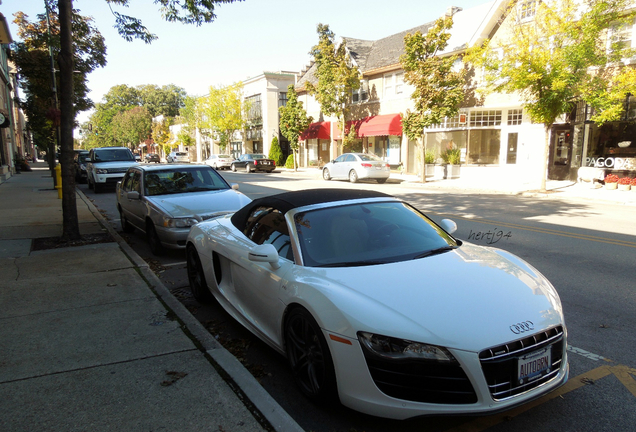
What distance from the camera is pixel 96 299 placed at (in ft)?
17.6

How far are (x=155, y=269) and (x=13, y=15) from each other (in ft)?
92.6

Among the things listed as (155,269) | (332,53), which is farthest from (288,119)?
(155,269)

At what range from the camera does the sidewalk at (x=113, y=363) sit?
298 cm

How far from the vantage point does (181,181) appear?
8.95 meters

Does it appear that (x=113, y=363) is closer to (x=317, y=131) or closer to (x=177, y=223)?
(x=177, y=223)

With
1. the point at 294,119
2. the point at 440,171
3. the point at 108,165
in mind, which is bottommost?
the point at 440,171

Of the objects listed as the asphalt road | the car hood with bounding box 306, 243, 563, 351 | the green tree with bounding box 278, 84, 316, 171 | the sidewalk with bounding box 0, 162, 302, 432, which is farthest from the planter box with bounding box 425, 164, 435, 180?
the car hood with bounding box 306, 243, 563, 351

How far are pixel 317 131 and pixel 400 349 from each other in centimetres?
3490

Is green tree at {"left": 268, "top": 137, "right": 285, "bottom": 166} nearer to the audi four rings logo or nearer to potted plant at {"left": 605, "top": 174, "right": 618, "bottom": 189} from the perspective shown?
potted plant at {"left": 605, "top": 174, "right": 618, "bottom": 189}

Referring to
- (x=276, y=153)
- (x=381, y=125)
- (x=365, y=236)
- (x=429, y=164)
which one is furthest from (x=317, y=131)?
(x=365, y=236)

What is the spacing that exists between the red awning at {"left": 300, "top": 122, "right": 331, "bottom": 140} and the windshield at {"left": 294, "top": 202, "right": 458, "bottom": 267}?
106 ft

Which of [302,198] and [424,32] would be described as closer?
[302,198]

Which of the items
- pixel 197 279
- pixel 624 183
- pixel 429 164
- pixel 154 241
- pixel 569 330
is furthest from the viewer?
pixel 429 164

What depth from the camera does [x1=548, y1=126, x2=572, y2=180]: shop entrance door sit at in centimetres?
2148
